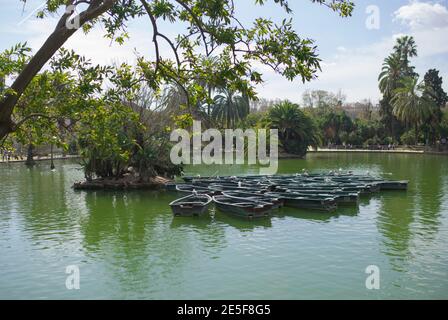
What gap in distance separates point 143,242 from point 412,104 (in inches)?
2144

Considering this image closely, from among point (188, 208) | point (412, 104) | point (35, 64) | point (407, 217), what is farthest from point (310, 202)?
point (412, 104)

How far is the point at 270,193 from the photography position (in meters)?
20.7

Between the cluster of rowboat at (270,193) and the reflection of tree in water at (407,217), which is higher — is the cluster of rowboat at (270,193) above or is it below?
above

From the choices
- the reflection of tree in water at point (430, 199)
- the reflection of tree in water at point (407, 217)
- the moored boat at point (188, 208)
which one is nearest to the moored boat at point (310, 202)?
the reflection of tree in water at point (407, 217)

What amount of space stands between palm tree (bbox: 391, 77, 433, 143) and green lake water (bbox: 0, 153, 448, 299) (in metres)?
42.2

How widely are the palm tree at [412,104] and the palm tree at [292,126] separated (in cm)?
1592

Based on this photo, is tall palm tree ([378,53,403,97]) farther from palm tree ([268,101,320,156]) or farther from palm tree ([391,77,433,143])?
palm tree ([268,101,320,156])

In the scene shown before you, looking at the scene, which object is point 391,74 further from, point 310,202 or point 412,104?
point 310,202

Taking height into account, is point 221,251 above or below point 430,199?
below

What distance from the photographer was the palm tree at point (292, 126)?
172 feet

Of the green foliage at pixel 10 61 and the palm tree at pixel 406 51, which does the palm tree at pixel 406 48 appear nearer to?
the palm tree at pixel 406 51

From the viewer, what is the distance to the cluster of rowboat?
696 inches

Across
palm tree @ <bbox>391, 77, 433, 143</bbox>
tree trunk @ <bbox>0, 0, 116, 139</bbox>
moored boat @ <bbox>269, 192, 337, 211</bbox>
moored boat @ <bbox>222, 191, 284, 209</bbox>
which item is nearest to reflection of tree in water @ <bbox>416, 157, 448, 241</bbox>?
moored boat @ <bbox>269, 192, 337, 211</bbox>

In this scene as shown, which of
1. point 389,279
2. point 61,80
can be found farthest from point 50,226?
point 389,279
